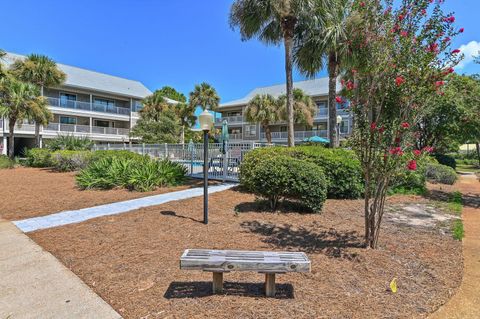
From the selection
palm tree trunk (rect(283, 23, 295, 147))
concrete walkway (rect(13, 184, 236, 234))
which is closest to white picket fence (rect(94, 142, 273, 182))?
palm tree trunk (rect(283, 23, 295, 147))

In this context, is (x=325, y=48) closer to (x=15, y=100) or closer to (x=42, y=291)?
(x=42, y=291)

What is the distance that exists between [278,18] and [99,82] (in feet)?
106

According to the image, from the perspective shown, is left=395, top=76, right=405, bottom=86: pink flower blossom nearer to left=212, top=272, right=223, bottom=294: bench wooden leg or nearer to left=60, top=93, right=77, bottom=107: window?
left=212, top=272, right=223, bottom=294: bench wooden leg

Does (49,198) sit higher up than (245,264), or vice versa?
(245,264)

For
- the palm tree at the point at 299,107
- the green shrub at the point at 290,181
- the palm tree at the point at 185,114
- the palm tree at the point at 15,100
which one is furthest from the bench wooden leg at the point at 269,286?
the palm tree at the point at 185,114

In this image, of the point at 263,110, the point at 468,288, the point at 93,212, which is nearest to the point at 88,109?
the point at 263,110

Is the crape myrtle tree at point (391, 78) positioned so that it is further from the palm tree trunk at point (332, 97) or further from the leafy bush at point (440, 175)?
the leafy bush at point (440, 175)

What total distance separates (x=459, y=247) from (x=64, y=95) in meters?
38.0

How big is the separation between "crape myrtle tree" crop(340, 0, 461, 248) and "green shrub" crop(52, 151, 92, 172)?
16.1m

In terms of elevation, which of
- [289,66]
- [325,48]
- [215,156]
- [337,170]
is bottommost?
[337,170]

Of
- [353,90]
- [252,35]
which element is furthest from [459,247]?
[252,35]

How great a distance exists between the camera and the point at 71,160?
701 inches

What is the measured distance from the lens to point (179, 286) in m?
3.54

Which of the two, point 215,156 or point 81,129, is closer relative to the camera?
point 215,156
